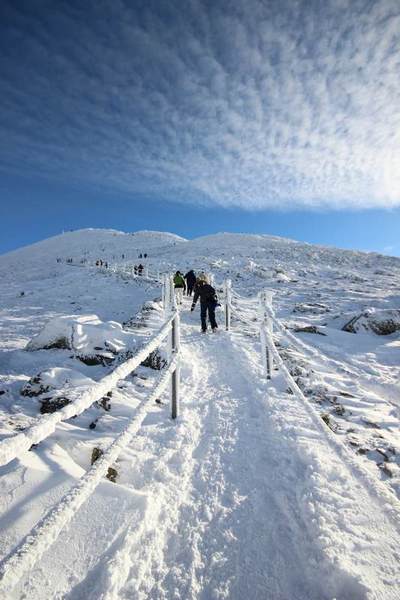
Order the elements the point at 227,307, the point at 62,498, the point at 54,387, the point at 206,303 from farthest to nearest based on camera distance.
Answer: the point at 227,307 < the point at 206,303 < the point at 54,387 < the point at 62,498

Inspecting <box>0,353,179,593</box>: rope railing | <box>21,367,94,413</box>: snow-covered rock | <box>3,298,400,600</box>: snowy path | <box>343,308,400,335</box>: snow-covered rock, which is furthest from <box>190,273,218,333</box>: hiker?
<box>0,353,179,593</box>: rope railing

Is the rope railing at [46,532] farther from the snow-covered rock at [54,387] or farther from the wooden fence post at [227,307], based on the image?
the wooden fence post at [227,307]

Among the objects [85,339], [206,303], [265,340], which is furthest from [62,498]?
[206,303]

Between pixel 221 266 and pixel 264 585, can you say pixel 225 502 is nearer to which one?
pixel 264 585

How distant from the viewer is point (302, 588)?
1.92 meters

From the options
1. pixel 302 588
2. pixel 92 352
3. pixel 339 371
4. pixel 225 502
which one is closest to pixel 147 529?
pixel 225 502

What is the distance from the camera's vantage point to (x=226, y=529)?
2365mm

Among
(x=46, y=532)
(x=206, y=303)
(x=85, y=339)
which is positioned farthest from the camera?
(x=206, y=303)

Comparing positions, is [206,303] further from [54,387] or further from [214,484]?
[214,484]

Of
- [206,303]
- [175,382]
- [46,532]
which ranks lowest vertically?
[175,382]

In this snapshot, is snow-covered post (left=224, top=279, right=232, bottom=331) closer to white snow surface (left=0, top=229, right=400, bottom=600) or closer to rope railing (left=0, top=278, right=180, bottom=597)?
white snow surface (left=0, top=229, right=400, bottom=600)

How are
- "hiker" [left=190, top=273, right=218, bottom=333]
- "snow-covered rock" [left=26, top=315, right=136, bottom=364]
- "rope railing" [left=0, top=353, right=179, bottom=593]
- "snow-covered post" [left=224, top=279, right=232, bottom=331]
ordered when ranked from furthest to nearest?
"snow-covered post" [left=224, top=279, right=232, bottom=331]
"hiker" [left=190, top=273, right=218, bottom=333]
"snow-covered rock" [left=26, top=315, right=136, bottom=364]
"rope railing" [left=0, top=353, right=179, bottom=593]

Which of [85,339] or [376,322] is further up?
[376,322]

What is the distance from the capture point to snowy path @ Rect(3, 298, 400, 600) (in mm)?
1877
